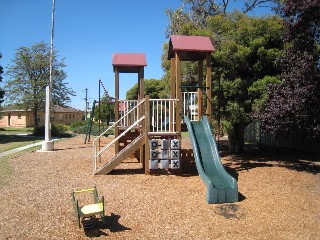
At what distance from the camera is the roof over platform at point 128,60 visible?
14.4 metres

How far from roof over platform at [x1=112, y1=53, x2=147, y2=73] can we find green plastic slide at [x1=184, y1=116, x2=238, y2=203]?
4792 millimetres

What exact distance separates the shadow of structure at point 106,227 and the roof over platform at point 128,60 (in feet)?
28.9

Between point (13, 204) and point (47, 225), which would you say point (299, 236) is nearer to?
point (47, 225)

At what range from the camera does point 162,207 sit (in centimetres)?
743

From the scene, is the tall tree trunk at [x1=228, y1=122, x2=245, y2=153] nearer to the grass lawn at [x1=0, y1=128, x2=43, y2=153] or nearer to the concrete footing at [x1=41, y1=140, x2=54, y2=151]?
the concrete footing at [x1=41, y1=140, x2=54, y2=151]

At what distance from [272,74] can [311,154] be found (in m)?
5.71

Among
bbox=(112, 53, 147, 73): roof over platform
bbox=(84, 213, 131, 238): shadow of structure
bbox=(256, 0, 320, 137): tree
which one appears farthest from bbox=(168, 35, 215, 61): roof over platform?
bbox=(84, 213, 131, 238): shadow of structure

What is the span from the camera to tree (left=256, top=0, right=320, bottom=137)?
10.1m

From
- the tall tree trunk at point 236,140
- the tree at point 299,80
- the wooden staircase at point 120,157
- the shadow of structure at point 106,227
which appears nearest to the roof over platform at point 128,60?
the wooden staircase at point 120,157

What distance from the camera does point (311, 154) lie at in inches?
673

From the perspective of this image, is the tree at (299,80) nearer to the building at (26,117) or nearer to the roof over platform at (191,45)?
the roof over platform at (191,45)

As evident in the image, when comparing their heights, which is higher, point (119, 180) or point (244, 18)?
point (244, 18)

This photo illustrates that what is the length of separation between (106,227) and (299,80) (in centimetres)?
757

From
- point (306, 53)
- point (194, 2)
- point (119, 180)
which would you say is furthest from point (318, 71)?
point (194, 2)
